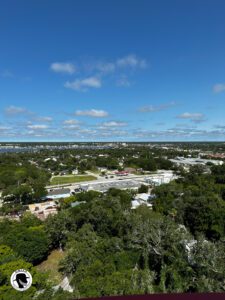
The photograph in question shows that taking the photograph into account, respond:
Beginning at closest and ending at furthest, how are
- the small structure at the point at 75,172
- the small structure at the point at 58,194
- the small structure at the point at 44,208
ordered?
the small structure at the point at 44,208 < the small structure at the point at 58,194 < the small structure at the point at 75,172

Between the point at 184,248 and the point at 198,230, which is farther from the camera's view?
the point at 198,230

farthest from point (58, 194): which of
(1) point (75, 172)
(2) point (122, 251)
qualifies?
(1) point (75, 172)

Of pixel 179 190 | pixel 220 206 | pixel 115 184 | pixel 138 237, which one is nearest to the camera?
pixel 138 237

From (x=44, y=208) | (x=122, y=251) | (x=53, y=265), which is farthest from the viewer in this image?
(x=44, y=208)

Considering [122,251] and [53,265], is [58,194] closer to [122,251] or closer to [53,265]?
[53,265]

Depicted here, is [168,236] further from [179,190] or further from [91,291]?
[179,190]

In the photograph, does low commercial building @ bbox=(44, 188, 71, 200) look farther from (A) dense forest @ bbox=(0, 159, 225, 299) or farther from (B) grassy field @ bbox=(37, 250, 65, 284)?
(B) grassy field @ bbox=(37, 250, 65, 284)

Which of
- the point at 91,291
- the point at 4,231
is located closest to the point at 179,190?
the point at 4,231

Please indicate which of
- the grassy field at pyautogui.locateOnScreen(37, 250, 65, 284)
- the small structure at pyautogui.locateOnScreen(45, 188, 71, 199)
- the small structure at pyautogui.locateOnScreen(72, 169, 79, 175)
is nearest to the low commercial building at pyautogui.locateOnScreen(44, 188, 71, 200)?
the small structure at pyautogui.locateOnScreen(45, 188, 71, 199)

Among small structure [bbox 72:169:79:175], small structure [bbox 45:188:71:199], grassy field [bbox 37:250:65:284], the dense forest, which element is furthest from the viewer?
small structure [bbox 72:169:79:175]

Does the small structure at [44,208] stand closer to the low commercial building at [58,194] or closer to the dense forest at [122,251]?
the low commercial building at [58,194]

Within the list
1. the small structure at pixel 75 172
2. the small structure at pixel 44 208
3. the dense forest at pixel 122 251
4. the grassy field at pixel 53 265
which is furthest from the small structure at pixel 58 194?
the small structure at pixel 75 172
